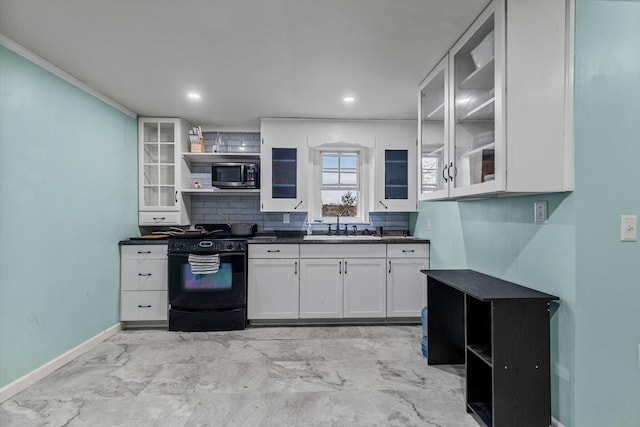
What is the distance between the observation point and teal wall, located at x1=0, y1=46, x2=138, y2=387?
209 cm

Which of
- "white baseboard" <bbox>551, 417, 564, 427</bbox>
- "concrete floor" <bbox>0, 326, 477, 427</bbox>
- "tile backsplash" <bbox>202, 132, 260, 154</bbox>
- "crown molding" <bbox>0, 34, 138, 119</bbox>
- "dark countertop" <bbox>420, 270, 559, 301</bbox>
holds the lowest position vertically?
"concrete floor" <bbox>0, 326, 477, 427</bbox>

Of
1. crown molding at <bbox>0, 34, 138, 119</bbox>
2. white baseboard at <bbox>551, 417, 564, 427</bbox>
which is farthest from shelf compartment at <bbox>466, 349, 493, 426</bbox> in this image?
crown molding at <bbox>0, 34, 138, 119</bbox>

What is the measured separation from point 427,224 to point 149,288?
3092 millimetres

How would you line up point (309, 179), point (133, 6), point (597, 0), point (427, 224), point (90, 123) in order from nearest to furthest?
point (597, 0)
point (133, 6)
point (90, 123)
point (427, 224)
point (309, 179)

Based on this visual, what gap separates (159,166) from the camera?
12.1ft

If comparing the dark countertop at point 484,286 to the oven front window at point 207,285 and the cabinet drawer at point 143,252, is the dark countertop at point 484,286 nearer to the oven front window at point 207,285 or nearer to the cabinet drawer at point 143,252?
the oven front window at point 207,285

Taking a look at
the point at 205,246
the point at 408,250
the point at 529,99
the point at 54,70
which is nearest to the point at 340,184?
the point at 408,250

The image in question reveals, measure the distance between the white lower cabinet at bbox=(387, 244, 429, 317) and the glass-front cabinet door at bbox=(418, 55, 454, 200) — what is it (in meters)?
0.97

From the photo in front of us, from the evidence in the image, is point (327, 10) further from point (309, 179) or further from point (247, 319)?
point (247, 319)

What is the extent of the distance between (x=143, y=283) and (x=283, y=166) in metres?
1.98

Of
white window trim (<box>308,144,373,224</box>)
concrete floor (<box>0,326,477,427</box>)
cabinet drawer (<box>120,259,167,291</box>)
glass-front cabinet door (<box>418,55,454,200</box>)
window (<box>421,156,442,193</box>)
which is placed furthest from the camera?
white window trim (<box>308,144,373,224</box>)

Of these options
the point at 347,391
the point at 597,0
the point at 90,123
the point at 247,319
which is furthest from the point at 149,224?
the point at 597,0

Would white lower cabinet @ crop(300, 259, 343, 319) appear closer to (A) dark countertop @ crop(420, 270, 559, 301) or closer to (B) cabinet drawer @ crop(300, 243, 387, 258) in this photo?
(B) cabinet drawer @ crop(300, 243, 387, 258)

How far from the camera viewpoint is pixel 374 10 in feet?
5.79
